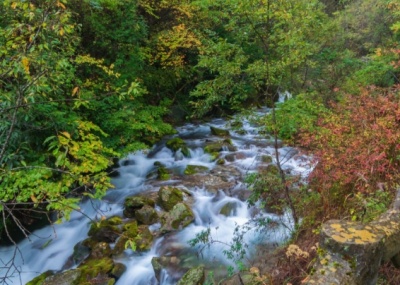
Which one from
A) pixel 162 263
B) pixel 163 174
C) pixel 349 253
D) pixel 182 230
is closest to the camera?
pixel 349 253

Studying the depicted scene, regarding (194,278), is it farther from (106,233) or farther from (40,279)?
(40,279)

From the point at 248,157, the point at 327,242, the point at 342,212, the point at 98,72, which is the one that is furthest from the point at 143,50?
the point at 327,242

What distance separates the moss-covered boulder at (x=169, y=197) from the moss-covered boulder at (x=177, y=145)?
2792mm

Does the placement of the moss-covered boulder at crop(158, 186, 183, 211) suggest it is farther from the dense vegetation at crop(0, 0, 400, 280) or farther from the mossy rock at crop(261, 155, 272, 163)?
the mossy rock at crop(261, 155, 272, 163)

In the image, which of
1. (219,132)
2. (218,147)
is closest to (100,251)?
(218,147)

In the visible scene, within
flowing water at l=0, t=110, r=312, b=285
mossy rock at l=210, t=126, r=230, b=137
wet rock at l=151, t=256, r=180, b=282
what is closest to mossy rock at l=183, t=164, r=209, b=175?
flowing water at l=0, t=110, r=312, b=285

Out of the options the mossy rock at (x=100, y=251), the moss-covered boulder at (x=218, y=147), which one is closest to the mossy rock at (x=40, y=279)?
the mossy rock at (x=100, y=251)

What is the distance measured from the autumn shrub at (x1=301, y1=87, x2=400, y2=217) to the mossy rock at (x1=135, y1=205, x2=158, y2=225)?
3570 mm

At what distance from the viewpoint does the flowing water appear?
5.42 m

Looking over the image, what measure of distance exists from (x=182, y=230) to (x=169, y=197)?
98cm

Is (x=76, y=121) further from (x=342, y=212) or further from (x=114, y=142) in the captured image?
(x=342, y=212)

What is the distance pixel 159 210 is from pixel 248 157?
3.92m

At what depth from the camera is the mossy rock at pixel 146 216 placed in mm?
6508

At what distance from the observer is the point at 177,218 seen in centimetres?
649
